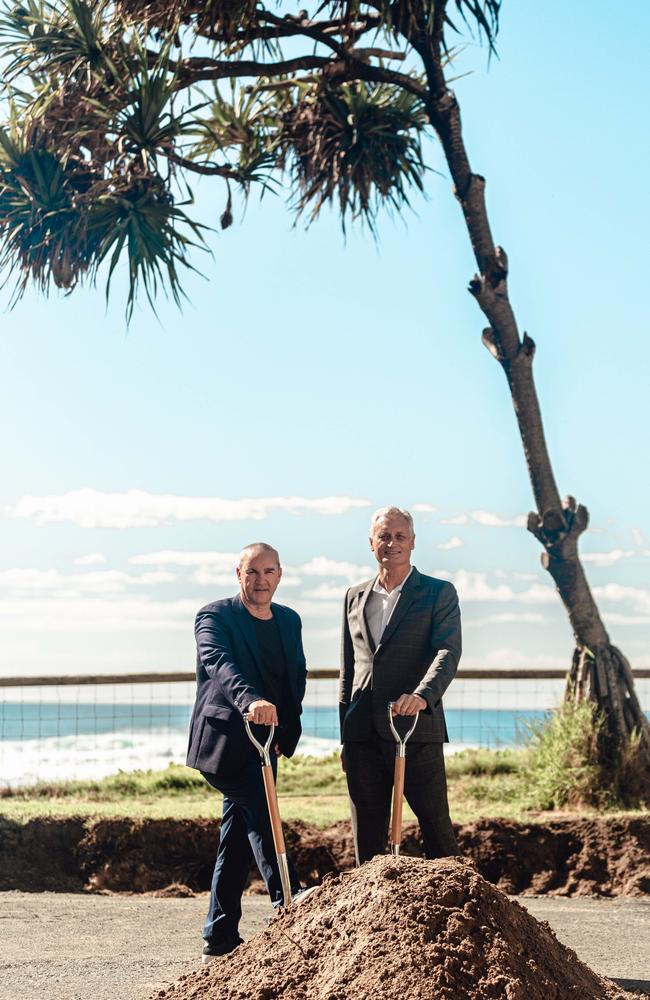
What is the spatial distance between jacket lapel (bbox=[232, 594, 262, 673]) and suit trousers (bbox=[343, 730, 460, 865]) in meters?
0.53

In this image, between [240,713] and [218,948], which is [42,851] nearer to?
Result: [218,948]

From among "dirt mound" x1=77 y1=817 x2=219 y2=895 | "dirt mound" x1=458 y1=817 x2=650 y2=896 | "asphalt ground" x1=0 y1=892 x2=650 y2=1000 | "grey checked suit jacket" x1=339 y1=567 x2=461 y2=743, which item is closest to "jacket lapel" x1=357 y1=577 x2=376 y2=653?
"grey checked suit jacket" x1=339 y1=567 x2=461 y2=743

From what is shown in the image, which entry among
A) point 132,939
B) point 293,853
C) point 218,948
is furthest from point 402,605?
point 293,853

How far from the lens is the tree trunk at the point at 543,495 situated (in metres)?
9.62

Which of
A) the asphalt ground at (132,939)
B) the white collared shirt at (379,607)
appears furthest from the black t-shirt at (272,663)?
the asphalt ground at (132,939)

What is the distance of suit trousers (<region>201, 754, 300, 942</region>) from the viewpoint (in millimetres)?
4707

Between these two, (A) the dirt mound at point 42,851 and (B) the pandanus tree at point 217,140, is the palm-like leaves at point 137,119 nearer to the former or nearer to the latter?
(B) the pandanus tree at point 217,140

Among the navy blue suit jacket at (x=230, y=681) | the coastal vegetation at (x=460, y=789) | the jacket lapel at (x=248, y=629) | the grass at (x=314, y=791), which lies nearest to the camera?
the navy blue suit jacket at (x=230, y=681)

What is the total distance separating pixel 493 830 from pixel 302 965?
4.37 metres

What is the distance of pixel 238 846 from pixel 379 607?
1170 mm

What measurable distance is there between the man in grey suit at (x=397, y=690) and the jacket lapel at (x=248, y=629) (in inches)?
17.7

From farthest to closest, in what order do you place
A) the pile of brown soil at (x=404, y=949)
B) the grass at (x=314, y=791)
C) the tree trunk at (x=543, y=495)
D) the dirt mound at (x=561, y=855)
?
the tree trunk at (x=543, y=495), the grass at (x=314, y=791), the dirt mound at (x=561, y=855), the pile of brown soil at (x=404, y=949)

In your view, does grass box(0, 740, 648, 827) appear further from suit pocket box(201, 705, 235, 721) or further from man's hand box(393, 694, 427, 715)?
man's hand box(393, 694, 427, 715)

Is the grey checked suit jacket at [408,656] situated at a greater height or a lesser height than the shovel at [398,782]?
greater
